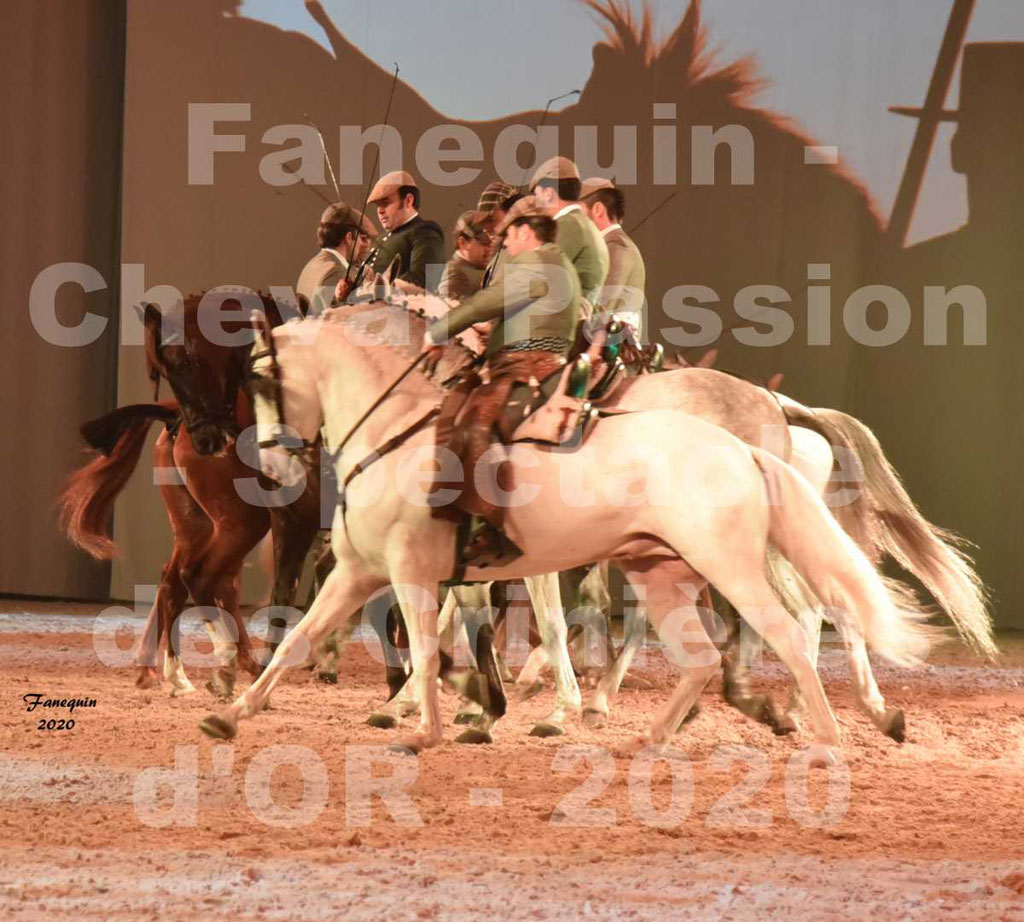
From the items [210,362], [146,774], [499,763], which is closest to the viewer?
[146,774]

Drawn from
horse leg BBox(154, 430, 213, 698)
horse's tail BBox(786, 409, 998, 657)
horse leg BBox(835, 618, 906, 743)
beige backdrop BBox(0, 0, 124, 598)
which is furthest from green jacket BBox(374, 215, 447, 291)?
beige backdrop BBox(0, 0, 124, 598)

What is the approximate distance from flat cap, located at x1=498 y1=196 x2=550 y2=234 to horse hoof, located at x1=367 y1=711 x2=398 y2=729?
1921mm

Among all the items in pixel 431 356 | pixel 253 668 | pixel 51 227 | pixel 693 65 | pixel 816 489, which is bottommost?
pixel 253 668

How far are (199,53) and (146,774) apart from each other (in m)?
6.12

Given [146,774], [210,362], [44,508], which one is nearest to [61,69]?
[44,508]

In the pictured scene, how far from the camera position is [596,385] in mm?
5395

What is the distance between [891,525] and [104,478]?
341cm

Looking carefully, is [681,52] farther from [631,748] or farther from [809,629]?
[631,748]

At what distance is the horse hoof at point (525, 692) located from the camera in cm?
633

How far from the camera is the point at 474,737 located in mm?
5191

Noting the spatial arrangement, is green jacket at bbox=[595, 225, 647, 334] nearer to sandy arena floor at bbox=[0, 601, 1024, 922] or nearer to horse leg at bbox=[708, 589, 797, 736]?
horse leg at bbox=[708, 589, 797, 736]

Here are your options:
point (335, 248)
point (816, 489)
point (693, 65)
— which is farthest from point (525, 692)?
point (693, 65)

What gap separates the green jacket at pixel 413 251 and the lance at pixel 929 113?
3.67 m

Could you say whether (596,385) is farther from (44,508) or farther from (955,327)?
(44,508)
